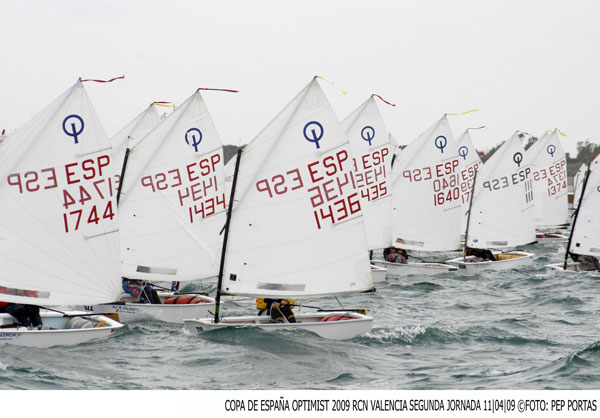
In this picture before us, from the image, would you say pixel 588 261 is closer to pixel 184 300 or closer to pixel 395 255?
pixel 395 255

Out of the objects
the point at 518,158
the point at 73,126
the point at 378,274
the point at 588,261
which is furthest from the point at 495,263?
the point at 73,126

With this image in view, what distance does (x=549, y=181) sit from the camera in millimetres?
56156

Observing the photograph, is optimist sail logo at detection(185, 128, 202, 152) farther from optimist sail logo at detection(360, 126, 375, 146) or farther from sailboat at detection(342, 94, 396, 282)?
optimist sail logo at detection(360, 126, 375, 146)

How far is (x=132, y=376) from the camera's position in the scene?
1542 cm

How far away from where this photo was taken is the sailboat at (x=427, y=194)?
36.8m

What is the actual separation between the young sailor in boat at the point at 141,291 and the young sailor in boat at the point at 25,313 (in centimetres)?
479

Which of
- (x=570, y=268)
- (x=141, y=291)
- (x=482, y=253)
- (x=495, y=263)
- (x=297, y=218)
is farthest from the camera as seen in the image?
(x=482, y=253)

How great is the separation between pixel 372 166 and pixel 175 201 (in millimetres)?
11334

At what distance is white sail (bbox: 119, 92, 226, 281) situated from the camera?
2456 cm

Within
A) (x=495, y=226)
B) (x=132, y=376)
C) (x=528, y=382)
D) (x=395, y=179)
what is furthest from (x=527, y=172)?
(x=132, y=376)

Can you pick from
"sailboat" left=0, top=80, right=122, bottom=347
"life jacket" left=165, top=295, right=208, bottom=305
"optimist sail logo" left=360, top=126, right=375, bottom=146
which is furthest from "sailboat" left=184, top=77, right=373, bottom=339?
"optimist sail logo" left=360, top=126, right=375, bottom=146

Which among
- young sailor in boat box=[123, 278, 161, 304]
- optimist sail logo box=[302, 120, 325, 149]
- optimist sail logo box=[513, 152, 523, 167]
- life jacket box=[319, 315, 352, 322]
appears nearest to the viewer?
life jacket box=[319, 315, 352, 322]

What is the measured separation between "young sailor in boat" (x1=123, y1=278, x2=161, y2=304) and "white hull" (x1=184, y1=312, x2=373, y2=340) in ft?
11.8
